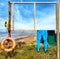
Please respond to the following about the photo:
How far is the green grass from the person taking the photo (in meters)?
16.3

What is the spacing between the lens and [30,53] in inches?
653

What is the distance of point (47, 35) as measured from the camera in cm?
1627

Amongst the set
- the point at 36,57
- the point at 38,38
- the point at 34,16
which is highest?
the point at 34,16

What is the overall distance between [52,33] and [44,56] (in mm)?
1281

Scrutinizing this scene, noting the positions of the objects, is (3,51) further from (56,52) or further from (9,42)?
(56,52)

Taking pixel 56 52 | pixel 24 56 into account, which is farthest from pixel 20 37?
pixel 56 52

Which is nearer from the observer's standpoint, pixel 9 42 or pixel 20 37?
pixel 9 42

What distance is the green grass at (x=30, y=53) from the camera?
16.3 m

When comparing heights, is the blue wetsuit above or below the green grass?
above

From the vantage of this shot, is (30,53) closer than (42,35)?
No

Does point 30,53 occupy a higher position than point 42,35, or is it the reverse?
point 42,35

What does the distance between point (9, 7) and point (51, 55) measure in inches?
134

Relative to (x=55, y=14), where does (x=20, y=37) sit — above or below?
below

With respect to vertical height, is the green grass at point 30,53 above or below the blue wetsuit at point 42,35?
below
